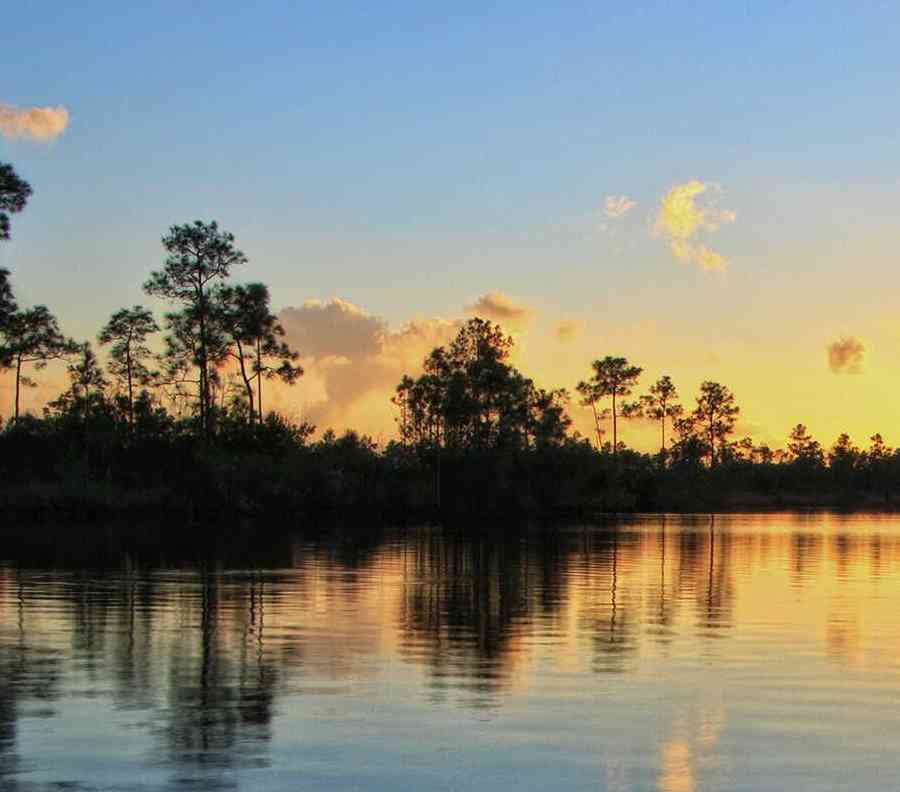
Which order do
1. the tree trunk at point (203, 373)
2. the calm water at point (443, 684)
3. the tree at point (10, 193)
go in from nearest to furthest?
the calm water at point (443, 684) < the tree at point (10, 193) < the tree trunk at point (203, 373)

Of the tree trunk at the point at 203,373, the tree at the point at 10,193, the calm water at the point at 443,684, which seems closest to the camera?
the calm water at the point at 443,684

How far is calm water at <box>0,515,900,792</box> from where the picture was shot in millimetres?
11424

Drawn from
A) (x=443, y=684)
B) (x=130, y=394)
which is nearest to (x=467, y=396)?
(x=130, y=394)

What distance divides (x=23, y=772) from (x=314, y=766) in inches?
94.8

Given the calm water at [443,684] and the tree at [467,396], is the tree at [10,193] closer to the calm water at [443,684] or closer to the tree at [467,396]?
the calm water at [443,684]

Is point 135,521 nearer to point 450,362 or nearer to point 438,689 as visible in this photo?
point 450,362

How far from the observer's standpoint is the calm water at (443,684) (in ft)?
37.5

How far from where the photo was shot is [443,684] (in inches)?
644

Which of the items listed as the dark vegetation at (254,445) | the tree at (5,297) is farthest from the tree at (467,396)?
the tree at (5,297)

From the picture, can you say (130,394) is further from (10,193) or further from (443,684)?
(443,684)

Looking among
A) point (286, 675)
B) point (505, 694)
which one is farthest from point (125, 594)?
point (505, 694)

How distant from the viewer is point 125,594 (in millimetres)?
28156

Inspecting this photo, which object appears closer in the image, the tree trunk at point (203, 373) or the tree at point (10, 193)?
the tree at point (10, 193)

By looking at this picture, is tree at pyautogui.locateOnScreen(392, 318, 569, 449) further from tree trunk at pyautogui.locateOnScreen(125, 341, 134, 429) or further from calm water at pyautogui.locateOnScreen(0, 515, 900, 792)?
calm water at pyautogui.locateOnScreen(0, 515, 900, 792)
